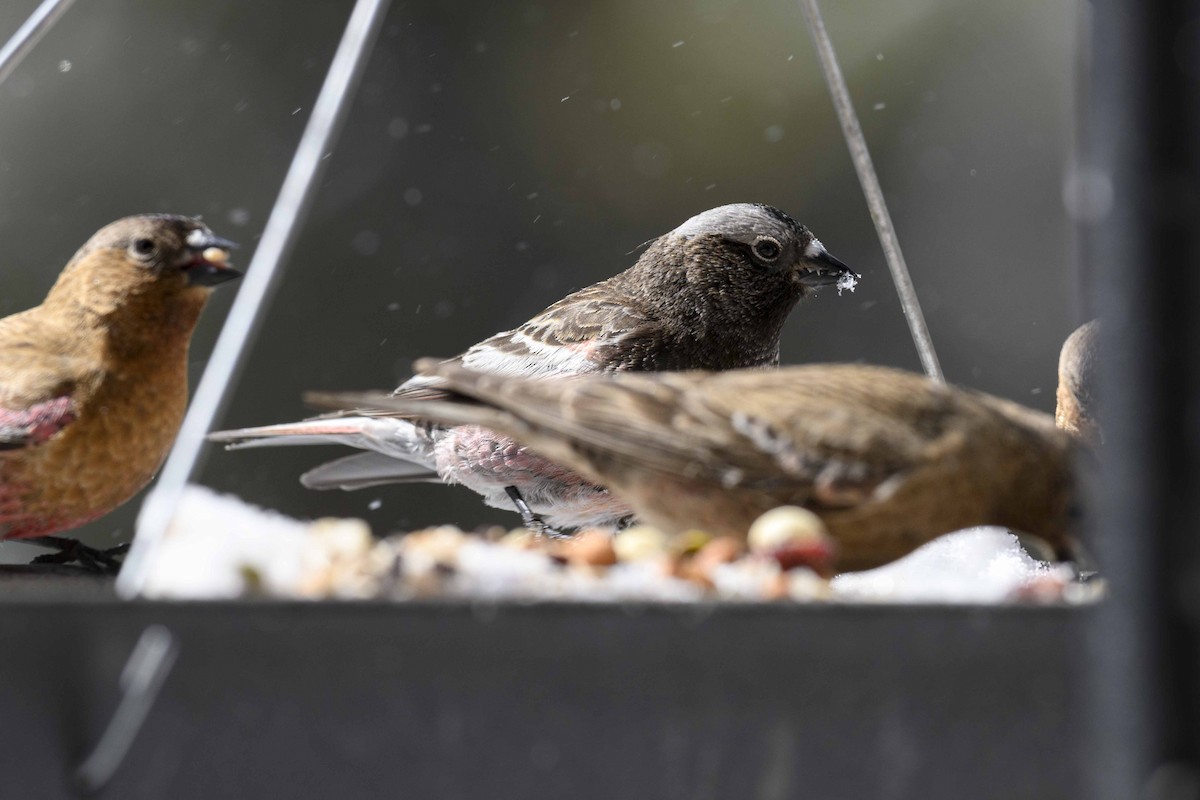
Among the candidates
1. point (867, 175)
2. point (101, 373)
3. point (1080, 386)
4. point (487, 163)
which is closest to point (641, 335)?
point (867, 175)

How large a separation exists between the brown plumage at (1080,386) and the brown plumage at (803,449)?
37.3 inches

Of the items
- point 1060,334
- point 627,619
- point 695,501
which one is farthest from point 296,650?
point 1060,334

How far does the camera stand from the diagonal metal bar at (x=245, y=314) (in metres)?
0.91

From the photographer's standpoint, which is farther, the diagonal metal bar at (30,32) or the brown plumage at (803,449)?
the diagonal metal bar at (30,32)

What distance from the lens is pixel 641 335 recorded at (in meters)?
2.46

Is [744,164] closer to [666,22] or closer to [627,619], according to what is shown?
[666,22]

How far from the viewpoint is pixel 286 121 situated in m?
5.75

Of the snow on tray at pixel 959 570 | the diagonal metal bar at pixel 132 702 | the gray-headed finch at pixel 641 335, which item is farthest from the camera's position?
the gray-headed finch at pixel 641 335

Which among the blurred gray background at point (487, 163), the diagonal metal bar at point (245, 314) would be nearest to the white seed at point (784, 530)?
the diagonal metal bar at point (245, 314)

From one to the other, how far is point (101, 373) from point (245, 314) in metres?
0.90

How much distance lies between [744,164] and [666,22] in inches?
36.3

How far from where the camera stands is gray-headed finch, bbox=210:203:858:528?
8.04 ft

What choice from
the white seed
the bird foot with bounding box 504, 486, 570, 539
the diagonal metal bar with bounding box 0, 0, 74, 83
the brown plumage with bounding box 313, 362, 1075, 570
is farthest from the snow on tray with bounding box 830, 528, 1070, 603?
the diagonal metal bar with bounding box 0, 0, 74, 83

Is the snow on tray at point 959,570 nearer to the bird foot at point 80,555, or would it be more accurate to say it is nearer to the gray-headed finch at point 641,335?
the gray-headed finch at point 641,335
